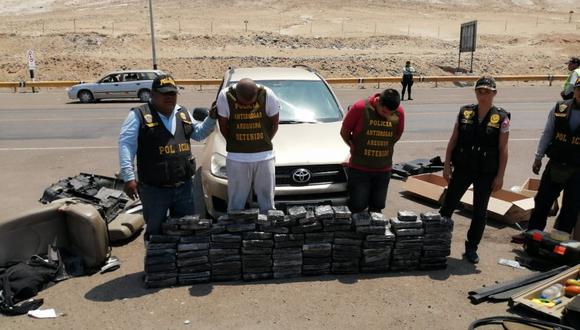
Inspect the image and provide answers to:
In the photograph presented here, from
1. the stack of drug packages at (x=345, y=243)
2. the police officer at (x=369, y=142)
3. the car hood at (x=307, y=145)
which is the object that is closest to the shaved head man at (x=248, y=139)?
the car hood at (x=307, y=145)

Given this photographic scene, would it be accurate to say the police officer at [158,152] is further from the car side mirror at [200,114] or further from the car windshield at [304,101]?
the car windshield at [304,101]

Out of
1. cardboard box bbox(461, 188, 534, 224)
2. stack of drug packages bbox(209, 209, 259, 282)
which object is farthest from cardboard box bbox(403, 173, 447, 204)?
stack of drug packages bbox(209, 209, 259, 282)

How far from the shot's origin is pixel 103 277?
192 inches

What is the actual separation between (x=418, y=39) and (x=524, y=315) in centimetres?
5080

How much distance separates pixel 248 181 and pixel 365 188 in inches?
47.1

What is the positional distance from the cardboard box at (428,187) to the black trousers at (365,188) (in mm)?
2002

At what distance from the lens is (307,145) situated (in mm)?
5762

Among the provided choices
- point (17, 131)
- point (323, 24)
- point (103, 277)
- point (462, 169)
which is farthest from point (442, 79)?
point (323, 24)

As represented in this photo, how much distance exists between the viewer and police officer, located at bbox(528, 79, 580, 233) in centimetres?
507

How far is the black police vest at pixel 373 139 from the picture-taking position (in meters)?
5.02

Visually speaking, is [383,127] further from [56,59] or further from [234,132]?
[56,59]

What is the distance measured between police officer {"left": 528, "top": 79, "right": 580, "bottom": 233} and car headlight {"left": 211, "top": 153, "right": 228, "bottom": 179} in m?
3.37

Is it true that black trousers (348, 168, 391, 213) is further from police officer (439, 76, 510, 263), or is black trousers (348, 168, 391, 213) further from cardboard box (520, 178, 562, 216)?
cardboard box (520, 178, 562, 216)

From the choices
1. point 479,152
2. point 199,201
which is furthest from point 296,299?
point 199,201
